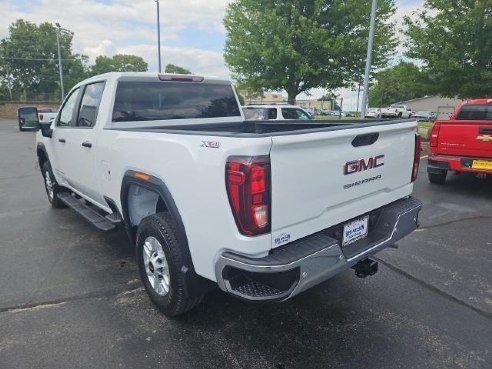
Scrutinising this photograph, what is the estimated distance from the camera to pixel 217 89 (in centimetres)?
451

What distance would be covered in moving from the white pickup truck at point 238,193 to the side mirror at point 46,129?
4.73 ft

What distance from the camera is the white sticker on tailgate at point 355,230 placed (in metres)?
2.87

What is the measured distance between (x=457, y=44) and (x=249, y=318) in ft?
43.9

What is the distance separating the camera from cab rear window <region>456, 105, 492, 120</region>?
7570 millimetres

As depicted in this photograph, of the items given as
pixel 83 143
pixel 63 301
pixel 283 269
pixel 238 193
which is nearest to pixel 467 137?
pixel 283 269

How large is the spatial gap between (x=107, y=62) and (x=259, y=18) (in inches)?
2820

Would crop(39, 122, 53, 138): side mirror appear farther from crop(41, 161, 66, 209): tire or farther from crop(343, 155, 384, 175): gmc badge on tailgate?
crop(343, 155, 384, 175): gmc badge on tailgate

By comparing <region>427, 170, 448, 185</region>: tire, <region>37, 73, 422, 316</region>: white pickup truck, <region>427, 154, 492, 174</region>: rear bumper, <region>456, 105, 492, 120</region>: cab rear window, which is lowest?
<region>427, 170, 448, 185</region>: tire

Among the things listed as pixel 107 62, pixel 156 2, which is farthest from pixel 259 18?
pixel 107 62

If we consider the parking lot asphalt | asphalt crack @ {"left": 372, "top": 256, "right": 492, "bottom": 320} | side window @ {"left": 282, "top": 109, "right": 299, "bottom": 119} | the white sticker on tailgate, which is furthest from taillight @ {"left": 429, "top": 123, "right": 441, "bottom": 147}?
side window @ {"left": 282, "top": 109, "right": 299, "bottom": 119}

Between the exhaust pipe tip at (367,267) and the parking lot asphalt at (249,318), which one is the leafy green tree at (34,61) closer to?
the parking lot asphalt at (249,318)

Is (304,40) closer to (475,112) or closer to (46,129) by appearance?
(475,112)

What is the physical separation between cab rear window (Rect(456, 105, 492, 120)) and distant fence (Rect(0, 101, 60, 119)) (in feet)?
160

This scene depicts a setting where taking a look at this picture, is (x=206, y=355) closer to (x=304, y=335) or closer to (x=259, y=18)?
(x=304, y=335)
